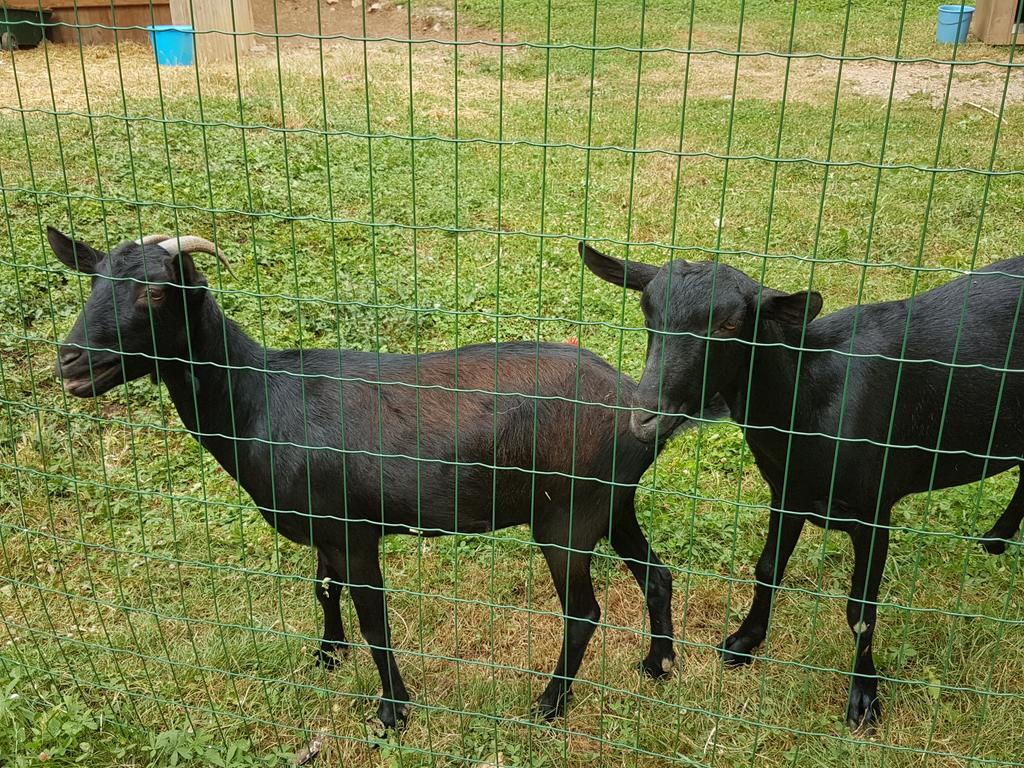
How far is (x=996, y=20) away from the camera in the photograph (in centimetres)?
1355

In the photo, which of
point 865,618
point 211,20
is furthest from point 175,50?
point 865,618

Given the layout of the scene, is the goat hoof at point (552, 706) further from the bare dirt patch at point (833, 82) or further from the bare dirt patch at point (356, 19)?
the bare dirt patch at point (356, 19)

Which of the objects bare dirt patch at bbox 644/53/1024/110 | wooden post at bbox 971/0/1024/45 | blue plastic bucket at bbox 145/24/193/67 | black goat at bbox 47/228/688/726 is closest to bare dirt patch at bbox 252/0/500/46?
blue plastic bucket at bbox 145/24/193/67

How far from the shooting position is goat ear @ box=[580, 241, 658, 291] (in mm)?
3267

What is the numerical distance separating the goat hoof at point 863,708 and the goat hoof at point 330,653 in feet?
6.84

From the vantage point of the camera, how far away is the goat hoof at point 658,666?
4.14m

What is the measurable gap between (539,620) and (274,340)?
277 centimetres

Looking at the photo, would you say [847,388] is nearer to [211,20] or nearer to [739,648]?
[739,648]

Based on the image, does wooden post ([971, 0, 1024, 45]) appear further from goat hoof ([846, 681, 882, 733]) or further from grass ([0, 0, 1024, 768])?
goat hoof ([846, 681, 882, 733])

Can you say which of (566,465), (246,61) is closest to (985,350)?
(566,465)

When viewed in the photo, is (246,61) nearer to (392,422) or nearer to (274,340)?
(274,340)

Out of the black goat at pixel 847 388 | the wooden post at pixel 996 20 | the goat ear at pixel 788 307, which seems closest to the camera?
the goat ear at pixel 788 307

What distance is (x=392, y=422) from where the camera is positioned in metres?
3.76

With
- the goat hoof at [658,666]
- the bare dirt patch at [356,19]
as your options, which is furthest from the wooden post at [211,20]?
the goat hoof at [658,666]
